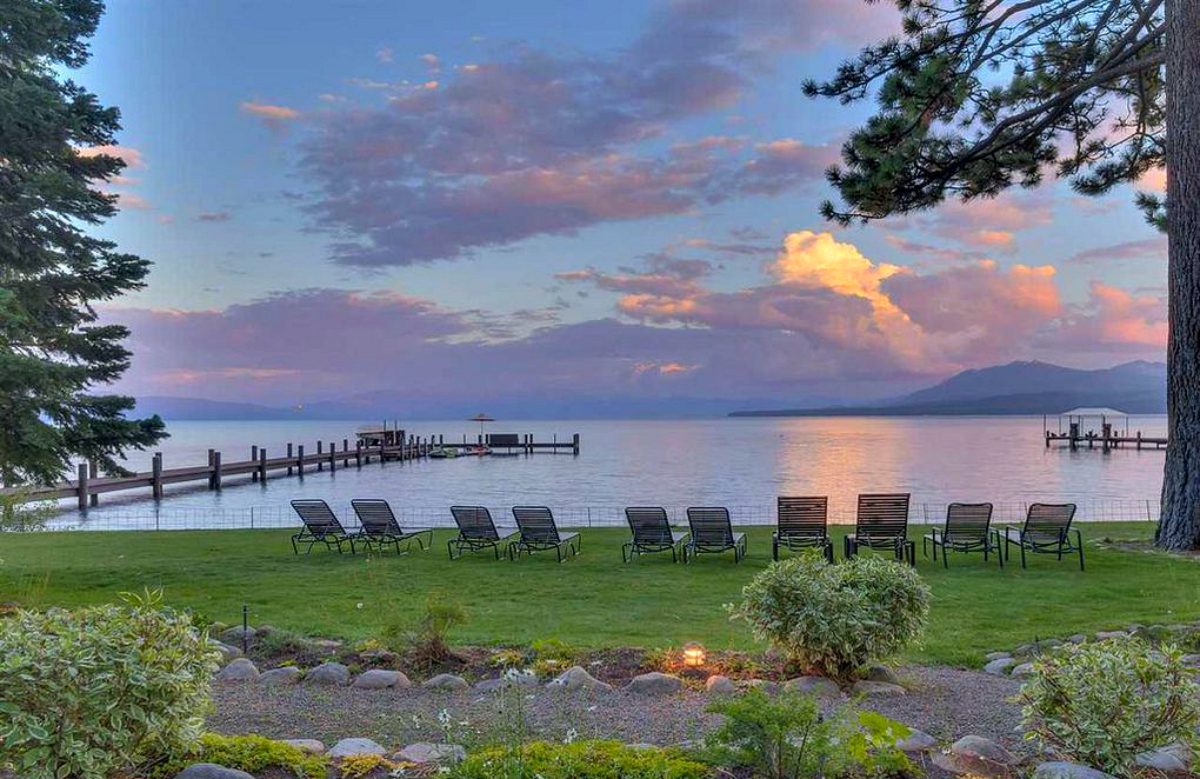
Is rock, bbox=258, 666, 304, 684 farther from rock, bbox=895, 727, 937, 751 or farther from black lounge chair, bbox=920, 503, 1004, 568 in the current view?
black lounge chair, bbox=920, 503, 1004, 568

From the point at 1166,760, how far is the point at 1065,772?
2.60 feet

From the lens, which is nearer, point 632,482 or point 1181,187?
point 1181,187

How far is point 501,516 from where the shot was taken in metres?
20.9

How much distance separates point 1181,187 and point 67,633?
1476cm

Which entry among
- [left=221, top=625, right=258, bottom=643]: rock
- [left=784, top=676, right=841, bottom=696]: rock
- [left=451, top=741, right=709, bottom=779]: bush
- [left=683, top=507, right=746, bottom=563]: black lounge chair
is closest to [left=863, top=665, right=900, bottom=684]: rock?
[left=784, top=676, right=841, bottom=696]: rock

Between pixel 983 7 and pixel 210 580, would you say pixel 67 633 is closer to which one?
pixel 210 580

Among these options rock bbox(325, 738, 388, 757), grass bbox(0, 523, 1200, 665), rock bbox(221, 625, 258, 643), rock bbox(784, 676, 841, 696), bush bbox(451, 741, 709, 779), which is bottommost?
grass bbox(0, 523, 1200, 665)

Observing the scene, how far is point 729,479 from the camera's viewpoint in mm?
34312

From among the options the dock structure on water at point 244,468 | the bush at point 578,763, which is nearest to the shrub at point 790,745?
the bush at point 578,763

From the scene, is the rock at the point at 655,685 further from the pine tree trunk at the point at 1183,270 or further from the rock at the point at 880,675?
the pine tree trunk at the point at 1183,270

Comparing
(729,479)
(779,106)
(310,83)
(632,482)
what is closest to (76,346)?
(310,83)

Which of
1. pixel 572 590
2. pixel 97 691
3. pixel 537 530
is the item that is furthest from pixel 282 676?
pixel 537 530

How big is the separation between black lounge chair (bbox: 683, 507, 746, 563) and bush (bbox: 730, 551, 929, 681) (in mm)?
6343

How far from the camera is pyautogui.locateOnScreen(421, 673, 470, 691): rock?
494 centimetres
